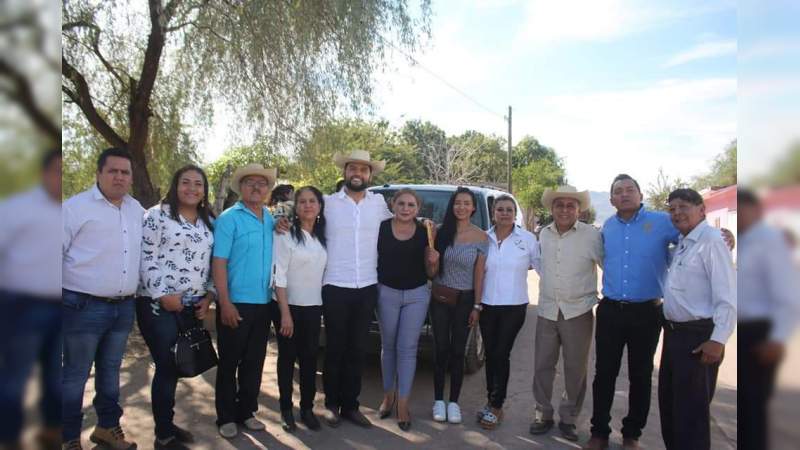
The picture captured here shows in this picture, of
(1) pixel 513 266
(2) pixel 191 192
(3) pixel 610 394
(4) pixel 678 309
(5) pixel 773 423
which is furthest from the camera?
(1) pixel 513 266

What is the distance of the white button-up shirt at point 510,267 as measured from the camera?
13.8ft

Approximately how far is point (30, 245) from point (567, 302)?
3819 mm

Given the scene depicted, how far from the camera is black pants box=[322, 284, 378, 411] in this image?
4125mm

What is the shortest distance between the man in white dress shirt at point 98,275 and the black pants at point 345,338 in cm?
141

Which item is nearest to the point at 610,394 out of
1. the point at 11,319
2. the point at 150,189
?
the point at 11,319

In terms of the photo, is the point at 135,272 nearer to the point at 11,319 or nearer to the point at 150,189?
the point at 11,319

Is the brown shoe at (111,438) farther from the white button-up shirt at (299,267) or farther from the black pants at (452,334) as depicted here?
the black pants at (452,334)

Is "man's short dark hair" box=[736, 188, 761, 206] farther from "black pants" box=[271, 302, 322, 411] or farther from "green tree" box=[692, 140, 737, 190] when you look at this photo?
"black pants" box=[271, 302, 322, 411]

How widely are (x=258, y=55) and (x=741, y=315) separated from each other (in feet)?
24.3

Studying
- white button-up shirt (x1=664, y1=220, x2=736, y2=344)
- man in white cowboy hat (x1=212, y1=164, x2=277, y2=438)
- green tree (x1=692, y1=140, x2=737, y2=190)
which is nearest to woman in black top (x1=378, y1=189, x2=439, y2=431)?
man in white cowboy hat (x1=212, y1=164, x2=277, y2=438)

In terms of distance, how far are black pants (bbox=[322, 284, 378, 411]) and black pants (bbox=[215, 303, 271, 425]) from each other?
0.50 metres

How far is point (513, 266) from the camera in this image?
4219mm

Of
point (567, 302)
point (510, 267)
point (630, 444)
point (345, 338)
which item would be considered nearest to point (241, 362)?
point (345, 338)

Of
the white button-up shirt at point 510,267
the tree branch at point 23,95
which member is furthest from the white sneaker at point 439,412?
the tree branch at point 23,95
